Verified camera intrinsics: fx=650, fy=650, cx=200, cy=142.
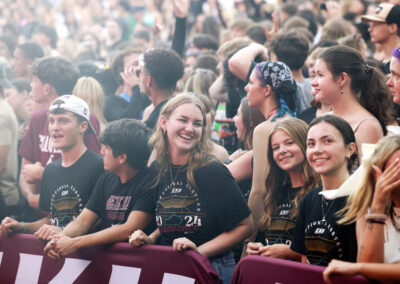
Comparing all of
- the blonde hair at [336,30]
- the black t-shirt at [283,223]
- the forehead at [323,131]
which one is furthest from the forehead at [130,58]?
the forehead at [323,131]

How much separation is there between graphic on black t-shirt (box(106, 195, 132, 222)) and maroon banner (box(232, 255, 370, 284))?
119cm

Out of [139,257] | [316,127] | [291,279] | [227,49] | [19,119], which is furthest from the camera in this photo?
[19,119]

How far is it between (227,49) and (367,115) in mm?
2702

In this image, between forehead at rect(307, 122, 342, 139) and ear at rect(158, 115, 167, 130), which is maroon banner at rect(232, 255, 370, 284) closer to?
forehead at rect(307, 122, 342, 139)

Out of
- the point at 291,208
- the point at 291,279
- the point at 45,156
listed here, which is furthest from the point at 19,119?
the point at 291,279

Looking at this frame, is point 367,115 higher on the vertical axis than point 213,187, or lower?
higher

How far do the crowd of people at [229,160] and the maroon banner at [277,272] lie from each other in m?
0.17

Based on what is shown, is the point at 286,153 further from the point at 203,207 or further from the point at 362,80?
the point at 362,80

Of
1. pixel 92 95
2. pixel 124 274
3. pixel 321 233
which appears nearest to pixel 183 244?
pixel 124 274

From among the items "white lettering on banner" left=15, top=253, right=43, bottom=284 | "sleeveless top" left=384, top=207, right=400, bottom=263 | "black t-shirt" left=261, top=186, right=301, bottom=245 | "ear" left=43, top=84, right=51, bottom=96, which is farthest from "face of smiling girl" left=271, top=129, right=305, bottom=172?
"ear" left=43, top=84, right=51, bottom=96

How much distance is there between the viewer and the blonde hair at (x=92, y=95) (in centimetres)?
665

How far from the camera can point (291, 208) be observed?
172 inches

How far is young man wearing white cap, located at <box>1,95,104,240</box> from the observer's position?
5.19 metres

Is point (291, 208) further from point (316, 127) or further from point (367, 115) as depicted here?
point (367, 115)
